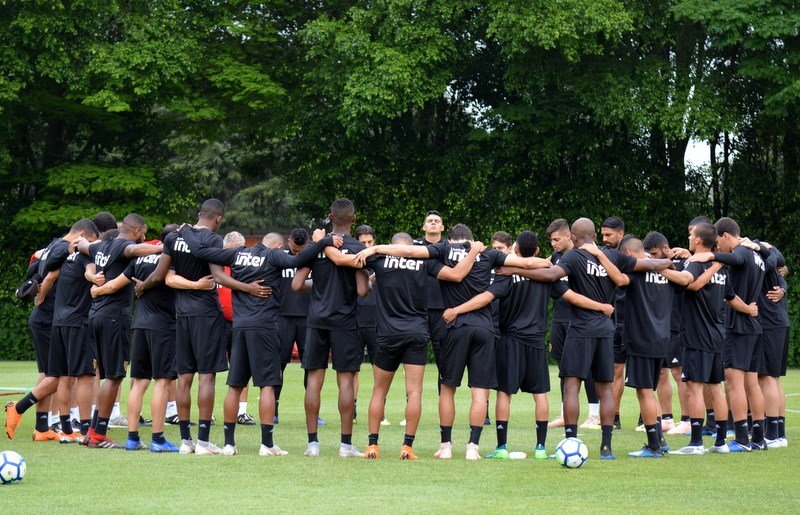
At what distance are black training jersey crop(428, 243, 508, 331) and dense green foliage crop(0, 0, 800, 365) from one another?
17880 mm

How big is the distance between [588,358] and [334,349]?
2.46 metres

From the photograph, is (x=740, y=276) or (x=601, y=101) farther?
(x=601, y=101)

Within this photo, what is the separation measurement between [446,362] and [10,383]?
13.9 metres

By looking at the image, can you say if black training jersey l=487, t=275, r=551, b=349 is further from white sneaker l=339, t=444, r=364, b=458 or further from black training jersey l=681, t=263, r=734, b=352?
white sneaker l=339, t=444, r=364, b=458

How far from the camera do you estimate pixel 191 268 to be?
11164mm

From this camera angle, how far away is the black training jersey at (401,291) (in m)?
10.8

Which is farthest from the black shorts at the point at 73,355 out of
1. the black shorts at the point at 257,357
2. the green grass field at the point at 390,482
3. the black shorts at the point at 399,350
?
the black shorts at the point at 399,350

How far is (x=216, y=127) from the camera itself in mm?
34094

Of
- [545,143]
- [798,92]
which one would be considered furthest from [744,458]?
[545,143]

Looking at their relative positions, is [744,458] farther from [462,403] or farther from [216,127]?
[216,127]

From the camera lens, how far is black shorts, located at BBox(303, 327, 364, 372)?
36.1ft

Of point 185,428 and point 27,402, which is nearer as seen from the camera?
point 185,428

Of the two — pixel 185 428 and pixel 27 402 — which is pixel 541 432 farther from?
pixel 27 402

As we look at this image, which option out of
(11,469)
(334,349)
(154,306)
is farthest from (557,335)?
(11,469)
